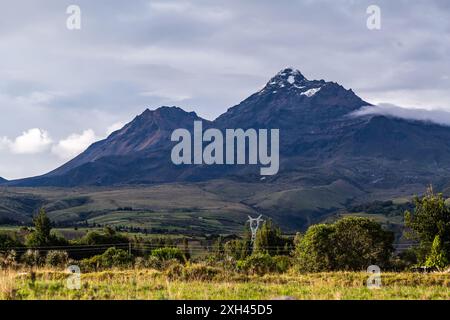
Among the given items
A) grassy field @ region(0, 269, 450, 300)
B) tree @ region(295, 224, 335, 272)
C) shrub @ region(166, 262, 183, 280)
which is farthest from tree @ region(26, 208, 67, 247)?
grassy field @ region(0, 269, 450, 300)

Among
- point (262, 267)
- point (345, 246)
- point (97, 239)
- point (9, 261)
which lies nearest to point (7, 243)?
point (97, 239)

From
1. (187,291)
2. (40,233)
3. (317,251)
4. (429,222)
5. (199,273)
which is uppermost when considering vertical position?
(429,222)

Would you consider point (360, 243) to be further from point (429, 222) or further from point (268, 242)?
point (268, 242)

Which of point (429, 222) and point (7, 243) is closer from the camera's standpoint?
point (429, 222)

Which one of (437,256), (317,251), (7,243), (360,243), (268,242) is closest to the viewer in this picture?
(437,256)

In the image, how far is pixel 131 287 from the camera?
68.1 ft

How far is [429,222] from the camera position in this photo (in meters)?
55.3

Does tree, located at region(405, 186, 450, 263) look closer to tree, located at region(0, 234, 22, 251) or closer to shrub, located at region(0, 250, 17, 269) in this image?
shrub, located at region(0, 250, 17, 269)

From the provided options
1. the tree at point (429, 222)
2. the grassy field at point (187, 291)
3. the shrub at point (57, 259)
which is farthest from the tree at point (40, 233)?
the grassy field at point (187, 291)

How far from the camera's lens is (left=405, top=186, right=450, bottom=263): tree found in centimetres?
5466

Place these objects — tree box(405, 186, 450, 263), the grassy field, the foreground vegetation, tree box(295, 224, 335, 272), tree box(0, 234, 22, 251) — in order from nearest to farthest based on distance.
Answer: the grassy field < the foreground vegetation < tree box(405, 186, 450, 263) < tree box(295, 224, 335, 272) < tree box(0, 234, 22, 251)

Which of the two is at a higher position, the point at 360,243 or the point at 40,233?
the point at 360,243
